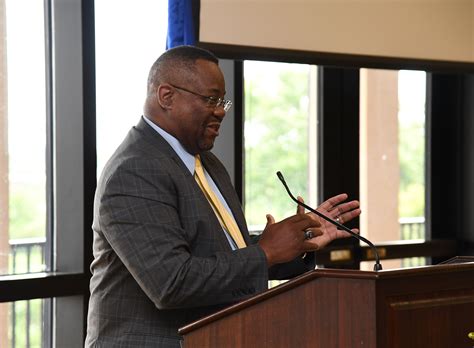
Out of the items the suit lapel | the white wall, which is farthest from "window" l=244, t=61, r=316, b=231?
the suit lapel

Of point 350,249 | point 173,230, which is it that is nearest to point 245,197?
point 350,249

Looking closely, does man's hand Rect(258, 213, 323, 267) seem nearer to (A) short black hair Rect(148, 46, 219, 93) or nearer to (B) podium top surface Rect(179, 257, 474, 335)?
(B) podium top surface Rect(179, 257, 474, 335)

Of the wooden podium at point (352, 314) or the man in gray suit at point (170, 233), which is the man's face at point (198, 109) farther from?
the wooden podium at point (352, 314)

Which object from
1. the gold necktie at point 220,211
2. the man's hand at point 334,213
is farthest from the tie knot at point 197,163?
the man's hand at point 334,213

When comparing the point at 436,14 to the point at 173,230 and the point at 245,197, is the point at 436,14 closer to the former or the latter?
the point at 245,197

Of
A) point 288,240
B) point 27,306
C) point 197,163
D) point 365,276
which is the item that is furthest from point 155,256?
point 27,306

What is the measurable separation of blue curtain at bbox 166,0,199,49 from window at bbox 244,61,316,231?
2.92 feet

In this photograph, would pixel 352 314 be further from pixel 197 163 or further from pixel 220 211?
pixel 197 163

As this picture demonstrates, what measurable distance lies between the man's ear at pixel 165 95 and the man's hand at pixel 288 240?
51cm

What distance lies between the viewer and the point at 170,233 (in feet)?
7.60

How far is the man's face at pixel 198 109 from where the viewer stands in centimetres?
255

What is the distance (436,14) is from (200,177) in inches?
96.4

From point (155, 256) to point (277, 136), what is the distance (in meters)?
2.53

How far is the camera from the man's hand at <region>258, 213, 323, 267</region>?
7.66 ft
